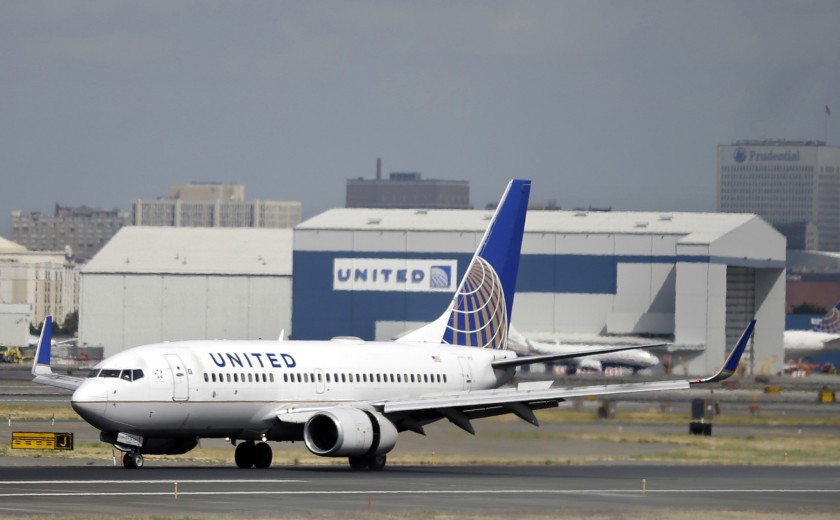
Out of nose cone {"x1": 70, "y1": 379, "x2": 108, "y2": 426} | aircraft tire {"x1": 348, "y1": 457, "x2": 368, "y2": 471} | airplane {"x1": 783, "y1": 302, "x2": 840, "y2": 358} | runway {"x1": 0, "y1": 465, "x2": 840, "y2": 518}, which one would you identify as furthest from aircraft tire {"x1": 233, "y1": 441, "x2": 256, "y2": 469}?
airplane {"x1": 783, "y1": 302, "x2": 840, "y2": 358}

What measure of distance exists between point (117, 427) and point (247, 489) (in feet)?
20.5

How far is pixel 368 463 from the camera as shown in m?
47.7

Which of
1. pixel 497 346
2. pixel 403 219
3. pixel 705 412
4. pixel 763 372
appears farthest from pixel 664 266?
pixel 497 346

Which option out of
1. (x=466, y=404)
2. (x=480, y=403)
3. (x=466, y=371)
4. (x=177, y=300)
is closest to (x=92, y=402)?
(x=466, y=404)

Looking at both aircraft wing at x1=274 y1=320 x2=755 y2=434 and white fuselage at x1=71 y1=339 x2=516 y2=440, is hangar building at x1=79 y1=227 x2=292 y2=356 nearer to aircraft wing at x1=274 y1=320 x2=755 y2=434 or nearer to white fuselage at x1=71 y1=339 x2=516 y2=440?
white fuselage at x1=71 y1=339 x2=516 y2=440

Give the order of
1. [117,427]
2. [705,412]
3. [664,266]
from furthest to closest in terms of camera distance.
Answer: [664,266] < [705,412] < [117,427]

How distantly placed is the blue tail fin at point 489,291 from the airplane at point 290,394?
7.07 ft

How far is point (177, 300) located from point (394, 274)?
2528 cm

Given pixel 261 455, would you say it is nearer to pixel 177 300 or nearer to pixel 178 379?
pixel 178 379

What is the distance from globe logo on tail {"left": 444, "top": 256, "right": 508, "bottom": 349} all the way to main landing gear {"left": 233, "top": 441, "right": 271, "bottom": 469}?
9.51 meters

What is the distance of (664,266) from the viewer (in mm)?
142000

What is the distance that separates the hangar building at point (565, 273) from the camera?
13850 cm

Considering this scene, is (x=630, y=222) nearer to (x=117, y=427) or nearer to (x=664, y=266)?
(x=664, y=266)

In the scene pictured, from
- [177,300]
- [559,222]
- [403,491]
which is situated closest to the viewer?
[403,491]
